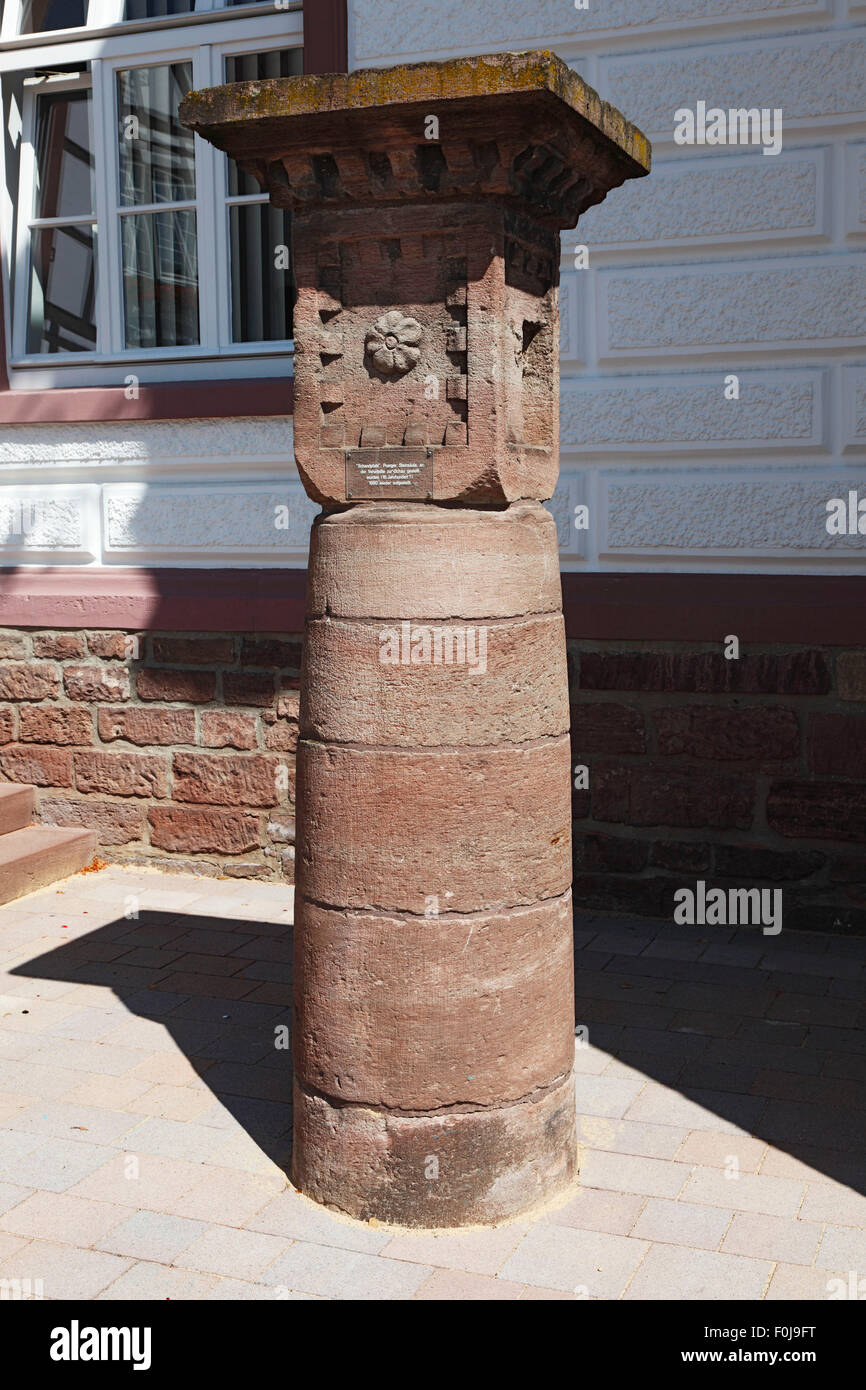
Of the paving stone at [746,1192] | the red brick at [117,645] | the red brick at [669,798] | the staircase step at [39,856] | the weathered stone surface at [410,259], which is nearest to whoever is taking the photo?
the weathered stone surface at [410,259]

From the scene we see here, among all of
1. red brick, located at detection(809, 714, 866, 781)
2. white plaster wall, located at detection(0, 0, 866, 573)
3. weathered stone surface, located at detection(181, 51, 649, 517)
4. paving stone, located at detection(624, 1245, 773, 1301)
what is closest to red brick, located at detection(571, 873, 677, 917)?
red brick, located at detection(809, 714, 866, 781)

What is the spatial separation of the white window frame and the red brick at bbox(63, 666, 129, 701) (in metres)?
1.42

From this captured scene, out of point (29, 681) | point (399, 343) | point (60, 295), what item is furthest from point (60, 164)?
point (399, 343)

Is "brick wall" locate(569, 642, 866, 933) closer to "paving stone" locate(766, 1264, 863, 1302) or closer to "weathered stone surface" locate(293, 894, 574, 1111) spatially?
"weathered stone surface" locate(293, 894, 574, 1111)

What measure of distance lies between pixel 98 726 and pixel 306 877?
3.60 meters

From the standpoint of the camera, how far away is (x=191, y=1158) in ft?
13.3

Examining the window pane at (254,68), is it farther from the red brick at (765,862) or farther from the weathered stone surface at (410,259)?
the red brick at (765,862)

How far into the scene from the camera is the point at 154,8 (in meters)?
6.96

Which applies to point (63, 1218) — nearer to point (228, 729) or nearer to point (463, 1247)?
point (463, 1247)

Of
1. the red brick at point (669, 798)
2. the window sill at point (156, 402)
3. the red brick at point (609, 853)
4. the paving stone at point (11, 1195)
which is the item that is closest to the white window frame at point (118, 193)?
the window sill at point (156, 402)

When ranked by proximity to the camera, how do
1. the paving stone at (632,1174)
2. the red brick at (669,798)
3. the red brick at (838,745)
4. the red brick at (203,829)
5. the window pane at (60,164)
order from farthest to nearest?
the window pane at (60,164) < the red brick at (203,829) < the red brick at (669,798) < the red brick at (838,745) < the paving stone at (632,1174)

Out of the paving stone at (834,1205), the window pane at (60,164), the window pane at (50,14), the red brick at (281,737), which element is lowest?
the paving stone at (834,1205)

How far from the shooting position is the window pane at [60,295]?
7387 millimetres

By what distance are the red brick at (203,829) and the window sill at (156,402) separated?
74.1 inches
